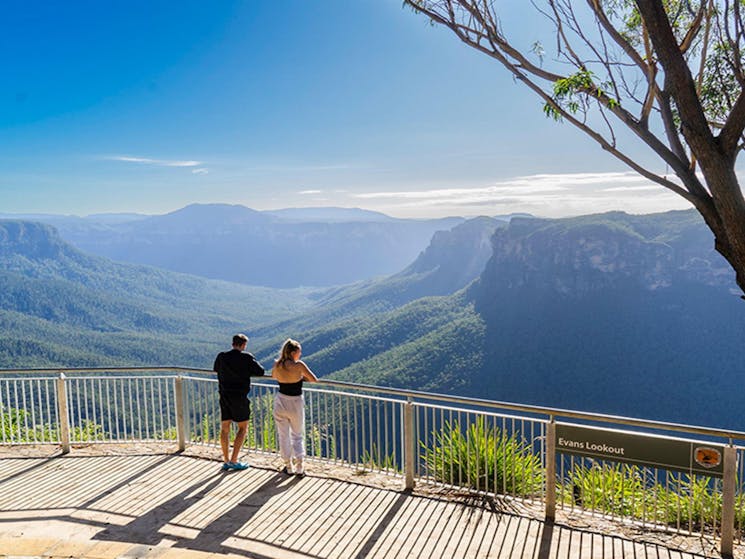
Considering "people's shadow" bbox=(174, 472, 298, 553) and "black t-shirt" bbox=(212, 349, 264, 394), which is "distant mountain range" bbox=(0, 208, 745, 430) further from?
"black t-shirt" bbox=(212, 349, 264, 394)

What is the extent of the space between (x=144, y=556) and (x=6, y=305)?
176m

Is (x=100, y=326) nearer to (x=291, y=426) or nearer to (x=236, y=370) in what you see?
(x=236, y=370)

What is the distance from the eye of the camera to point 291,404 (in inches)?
235

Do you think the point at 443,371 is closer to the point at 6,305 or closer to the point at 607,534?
the point at 607,534

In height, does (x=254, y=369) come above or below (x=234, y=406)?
above

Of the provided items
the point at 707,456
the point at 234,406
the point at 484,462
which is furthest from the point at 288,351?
the point at 707,456

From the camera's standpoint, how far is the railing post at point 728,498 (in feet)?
14.6

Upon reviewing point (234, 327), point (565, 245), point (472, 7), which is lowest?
point (234, 327)

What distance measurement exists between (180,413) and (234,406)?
1187mm

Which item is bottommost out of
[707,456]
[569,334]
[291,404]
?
[569,334]

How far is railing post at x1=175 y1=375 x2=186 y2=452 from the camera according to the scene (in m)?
6.84

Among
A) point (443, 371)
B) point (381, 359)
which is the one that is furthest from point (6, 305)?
point (443, 371)

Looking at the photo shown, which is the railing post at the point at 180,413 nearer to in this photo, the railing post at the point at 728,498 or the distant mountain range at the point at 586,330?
the railing post at the point at 728,498

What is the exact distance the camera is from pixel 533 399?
61.9m
